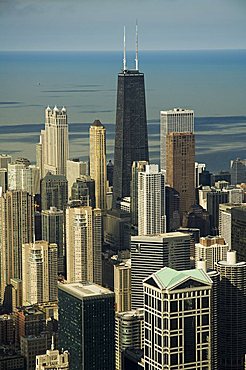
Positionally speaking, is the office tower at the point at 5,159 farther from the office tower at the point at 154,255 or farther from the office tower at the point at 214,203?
the office tower at the point at 214,203

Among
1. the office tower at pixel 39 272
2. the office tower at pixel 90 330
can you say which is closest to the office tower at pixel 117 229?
the office tower at pixel 39 272

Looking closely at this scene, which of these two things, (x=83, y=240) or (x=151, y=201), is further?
(x=151, y=201)

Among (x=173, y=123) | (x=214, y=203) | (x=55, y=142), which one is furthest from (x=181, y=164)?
(x=55, y=142)

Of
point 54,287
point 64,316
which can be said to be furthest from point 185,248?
point 64,316

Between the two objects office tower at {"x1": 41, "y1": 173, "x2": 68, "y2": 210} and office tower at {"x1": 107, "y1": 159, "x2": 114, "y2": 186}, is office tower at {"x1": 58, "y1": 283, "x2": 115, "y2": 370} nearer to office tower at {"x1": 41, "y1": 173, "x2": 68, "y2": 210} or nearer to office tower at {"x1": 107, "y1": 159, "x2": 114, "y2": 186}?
office tower at {"x1": 41, "y1": 173, "x2": 68, "y2": 210}

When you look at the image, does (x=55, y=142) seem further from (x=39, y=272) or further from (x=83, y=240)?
(x=39, y=272)

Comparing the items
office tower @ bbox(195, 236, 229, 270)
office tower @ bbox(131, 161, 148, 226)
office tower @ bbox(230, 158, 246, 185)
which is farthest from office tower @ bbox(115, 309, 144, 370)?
office tower @ bbox(230, 158, 246, 185)

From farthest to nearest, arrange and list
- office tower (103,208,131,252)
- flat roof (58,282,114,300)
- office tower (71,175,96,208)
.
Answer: office tower (71,175,96,208), office tower (103,208,131,252), flat roof (58,282,114,300)
